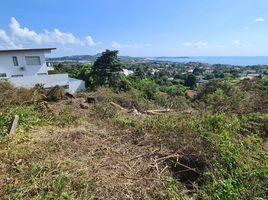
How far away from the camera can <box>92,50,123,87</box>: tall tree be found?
18.3 m

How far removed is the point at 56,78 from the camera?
13.6 m

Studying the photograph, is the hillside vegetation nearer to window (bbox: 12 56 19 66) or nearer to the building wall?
the building wall

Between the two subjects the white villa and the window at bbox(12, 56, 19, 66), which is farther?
the window at bbox(12, 56, 19, 66)

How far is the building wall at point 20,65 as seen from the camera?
16047mm

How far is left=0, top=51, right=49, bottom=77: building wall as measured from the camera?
16.0 meters

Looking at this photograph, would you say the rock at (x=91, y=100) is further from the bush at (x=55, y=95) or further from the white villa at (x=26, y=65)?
the white villa at (x=26, y=65)

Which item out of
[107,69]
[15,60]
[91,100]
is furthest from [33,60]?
[91,100]

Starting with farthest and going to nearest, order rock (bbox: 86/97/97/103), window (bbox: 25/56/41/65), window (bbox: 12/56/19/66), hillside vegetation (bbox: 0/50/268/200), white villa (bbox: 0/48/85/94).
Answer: window (bbox: 25/56/41/65)
window (bbox: 12/56/19/66)
white villa (bbox: 0/48/85/94)
rock (bbox: 86/97/97/103)
hillside vegetation (bbox: 0/50/268/200)

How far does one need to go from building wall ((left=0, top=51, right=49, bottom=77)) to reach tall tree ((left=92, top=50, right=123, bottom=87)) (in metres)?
4.20

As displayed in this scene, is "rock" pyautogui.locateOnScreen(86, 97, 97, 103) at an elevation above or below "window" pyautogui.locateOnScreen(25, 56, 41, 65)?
below

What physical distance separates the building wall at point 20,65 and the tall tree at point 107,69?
4.20 m

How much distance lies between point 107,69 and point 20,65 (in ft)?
21.9

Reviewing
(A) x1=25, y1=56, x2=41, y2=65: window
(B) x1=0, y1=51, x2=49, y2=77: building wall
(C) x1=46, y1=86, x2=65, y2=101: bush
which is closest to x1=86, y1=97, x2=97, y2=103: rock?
(C) x1=46, y1=86, x2=65, y2=101: bush

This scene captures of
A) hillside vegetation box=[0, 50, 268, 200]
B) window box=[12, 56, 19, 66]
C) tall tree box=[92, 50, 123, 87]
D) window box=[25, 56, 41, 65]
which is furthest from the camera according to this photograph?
tall tree box=[92, 50, 123, 87]
